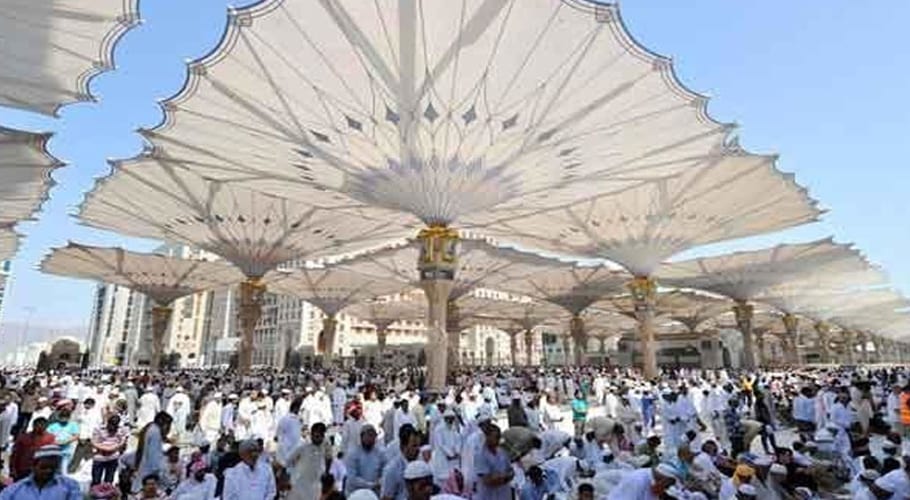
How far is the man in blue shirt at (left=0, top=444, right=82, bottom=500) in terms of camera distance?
3.32 meters

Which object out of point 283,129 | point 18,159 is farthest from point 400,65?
point 18,159

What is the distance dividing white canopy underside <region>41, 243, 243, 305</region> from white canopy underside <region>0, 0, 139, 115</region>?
74.8ft

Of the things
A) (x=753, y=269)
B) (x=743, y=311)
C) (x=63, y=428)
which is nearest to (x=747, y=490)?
(x=63, y=428)

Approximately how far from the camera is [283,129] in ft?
50.0

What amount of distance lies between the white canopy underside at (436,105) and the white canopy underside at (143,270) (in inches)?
680

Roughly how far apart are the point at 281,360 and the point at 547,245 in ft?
196

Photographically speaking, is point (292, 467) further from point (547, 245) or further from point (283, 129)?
point (547, 245)

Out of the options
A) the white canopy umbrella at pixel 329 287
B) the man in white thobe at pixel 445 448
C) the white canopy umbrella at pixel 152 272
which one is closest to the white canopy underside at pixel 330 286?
A: the white canopy umbrella at pixel 329 287

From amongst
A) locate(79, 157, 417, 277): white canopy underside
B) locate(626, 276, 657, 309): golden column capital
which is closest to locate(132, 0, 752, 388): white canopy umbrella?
locate(79, 157, 417, 277): white canopy underside

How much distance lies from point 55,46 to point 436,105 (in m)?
7.60

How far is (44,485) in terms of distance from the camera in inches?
133

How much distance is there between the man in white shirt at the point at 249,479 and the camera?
441 centimetres

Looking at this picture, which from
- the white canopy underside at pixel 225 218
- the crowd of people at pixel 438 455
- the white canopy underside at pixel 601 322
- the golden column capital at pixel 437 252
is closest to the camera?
the crowd of people at pixel 438 455

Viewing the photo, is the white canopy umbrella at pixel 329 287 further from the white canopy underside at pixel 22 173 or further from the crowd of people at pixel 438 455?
the crowd of people at pixel 438 455
